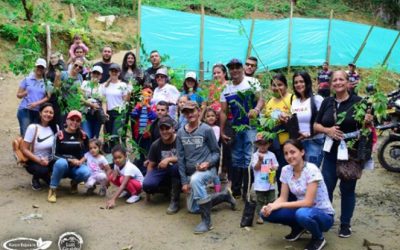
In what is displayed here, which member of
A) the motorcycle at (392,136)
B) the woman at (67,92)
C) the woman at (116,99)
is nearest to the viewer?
the woman at (67,92)

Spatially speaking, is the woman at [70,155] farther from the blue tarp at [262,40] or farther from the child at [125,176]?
the blue tarp at [262,40]

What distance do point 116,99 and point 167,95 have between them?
75 cm

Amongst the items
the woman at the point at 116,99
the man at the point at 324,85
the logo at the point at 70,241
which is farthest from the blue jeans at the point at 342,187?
the woman at the point at 116,99

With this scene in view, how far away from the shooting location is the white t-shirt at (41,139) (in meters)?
5.47

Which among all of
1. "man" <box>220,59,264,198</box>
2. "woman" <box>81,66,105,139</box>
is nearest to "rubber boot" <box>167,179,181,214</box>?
"man" <box>220,59,264,198</box>

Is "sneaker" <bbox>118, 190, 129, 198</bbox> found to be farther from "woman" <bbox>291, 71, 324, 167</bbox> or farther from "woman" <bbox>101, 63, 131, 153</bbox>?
"woman" <bbox>291, 71, 324, 167</bbox>

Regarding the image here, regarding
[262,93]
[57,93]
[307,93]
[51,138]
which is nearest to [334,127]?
[307,93]

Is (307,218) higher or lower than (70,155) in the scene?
lower

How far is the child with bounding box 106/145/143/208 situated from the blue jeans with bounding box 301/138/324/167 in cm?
198

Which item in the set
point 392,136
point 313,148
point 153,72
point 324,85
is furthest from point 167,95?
point 324,85

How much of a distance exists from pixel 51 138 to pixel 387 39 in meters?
12.2

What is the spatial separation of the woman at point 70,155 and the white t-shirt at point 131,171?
0.38m

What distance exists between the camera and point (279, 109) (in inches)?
191

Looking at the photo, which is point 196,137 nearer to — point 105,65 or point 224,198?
point 224,198
